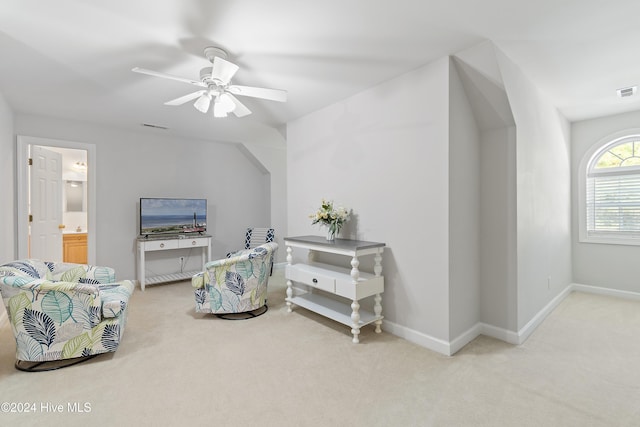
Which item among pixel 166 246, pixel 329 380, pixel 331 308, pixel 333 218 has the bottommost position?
pixel 329 380

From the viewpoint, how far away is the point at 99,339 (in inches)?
94.6

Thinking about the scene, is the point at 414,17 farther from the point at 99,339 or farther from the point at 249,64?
the point at 99,339

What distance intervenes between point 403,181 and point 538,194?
161 centimetres

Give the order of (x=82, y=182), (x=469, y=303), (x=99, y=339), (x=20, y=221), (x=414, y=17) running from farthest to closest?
(x=82, y=182)
(x=20, y=221)
(x=469, y=303)
(x=99, y=339)
(x=414, y=17)

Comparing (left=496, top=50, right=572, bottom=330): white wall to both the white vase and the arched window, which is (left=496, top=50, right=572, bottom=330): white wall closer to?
the arched window

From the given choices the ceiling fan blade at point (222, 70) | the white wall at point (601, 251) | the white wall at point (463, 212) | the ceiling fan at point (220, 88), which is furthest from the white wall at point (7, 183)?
the white wall at point (601, 251)

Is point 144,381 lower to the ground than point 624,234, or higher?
lower

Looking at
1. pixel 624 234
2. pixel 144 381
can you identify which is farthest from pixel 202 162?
pixel 624 234

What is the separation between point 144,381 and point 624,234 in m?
5.68

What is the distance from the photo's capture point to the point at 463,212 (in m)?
2.71

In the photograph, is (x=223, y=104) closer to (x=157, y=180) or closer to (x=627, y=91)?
(x=157, y=180)

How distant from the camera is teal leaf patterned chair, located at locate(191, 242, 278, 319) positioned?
321 centimetres

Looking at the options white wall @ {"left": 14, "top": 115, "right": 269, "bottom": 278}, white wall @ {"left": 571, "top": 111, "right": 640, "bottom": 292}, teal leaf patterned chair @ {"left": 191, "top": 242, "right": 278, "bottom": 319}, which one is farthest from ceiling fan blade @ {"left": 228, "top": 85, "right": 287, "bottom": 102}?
white wall @ {"left": 571, "top": 111, "right": 640, "bottom": 292}

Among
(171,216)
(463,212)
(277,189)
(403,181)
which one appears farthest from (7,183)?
(463,212)
